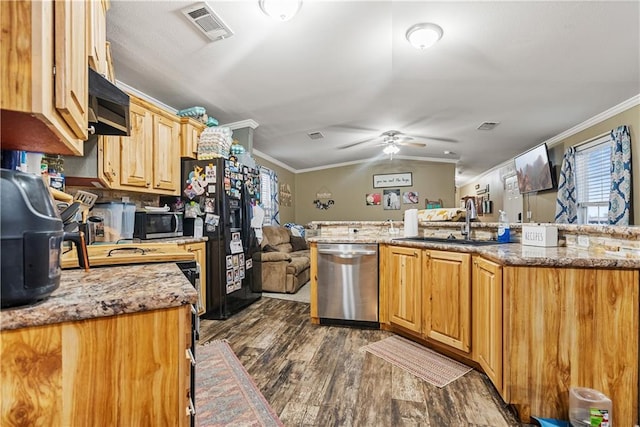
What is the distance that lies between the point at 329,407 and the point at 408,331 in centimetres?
124

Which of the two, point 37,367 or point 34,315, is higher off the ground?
Result: point 34,315

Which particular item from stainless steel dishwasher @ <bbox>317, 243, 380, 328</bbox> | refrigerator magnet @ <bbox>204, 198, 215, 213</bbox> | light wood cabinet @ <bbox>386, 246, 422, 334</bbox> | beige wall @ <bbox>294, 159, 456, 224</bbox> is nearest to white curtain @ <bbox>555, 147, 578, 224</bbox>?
beige wall @ <bbox>294, 159, 456, 224</bbox>

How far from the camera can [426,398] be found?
1816 millimetres

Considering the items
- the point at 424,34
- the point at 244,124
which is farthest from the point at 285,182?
the point at 424,34

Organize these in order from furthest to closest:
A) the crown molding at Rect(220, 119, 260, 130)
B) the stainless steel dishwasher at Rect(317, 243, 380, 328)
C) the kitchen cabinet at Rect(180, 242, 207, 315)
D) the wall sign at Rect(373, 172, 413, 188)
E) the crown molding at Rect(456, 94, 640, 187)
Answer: the wall sign at Rect(373, 172, 413, 188) → the crown molding at Rect(220, 119, 260, 130) → the crown molding at Rect(456, 94, 640, 187) → the kitchen cabinet at Rect(180, 242, 207, 315) → the stainless steel dishwasher at Rect(317, 243, 380, 328)

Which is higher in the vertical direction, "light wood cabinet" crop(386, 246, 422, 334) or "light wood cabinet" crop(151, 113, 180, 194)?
"light wood cabinet" crop(151, 113, 180, 194)

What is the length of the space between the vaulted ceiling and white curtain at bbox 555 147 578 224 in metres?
0.51

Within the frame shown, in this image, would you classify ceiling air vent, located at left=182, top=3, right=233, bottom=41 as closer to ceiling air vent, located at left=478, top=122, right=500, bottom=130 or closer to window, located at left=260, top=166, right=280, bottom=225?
window, located at left=260, top=166, right=280, bottom=225

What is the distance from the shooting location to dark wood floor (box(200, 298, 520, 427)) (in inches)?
64.9

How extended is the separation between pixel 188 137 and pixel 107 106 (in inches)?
72.4

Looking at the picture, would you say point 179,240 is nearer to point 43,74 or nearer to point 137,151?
point 137,151

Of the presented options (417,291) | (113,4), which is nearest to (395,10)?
(113,4)

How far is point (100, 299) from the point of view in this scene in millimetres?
730

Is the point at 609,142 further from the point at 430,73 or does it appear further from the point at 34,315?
the point at 34,315
